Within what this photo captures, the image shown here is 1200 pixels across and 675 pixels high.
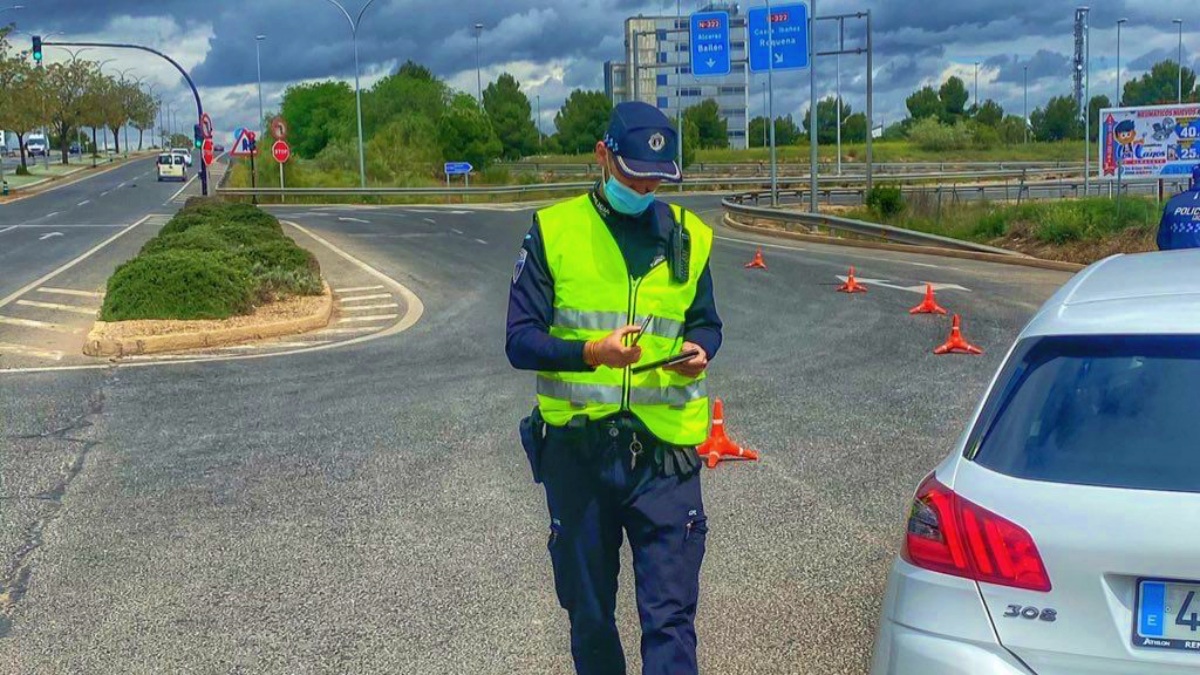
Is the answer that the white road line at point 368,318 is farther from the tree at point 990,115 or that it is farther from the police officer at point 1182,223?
the tree at point 990,115

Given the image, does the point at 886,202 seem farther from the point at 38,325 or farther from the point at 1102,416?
the point at 1102,416

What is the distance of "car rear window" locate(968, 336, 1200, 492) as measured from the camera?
3088 millimetres

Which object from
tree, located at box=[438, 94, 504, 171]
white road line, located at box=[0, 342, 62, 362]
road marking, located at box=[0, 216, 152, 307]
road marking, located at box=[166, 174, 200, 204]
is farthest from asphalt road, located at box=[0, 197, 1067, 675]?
tree, located at box=[438, 94, 504, 171]

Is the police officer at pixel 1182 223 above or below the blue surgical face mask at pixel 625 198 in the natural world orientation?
below

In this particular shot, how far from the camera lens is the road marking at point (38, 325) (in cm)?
1554

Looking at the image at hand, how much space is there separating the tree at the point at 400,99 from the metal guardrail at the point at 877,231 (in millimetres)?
76814

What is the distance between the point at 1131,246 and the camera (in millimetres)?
22750

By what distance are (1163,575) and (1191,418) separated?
1.29 feet

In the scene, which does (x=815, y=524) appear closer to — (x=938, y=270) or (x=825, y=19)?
(x=938, y=270)

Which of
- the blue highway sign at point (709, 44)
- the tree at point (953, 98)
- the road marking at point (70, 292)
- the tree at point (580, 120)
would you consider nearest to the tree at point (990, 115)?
the tree at point (953, 98)

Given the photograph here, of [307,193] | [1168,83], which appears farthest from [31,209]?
[1168,83]

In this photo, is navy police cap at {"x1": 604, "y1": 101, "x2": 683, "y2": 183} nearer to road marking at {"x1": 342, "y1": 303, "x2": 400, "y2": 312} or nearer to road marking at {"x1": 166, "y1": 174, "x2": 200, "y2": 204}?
road marking at {"x1": 342, "y1": 303, "x2": 400, "y2": 312}

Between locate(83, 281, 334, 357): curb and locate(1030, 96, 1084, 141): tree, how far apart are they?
115956 mm

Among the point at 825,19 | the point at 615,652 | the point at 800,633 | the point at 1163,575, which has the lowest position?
the point at 800,633
